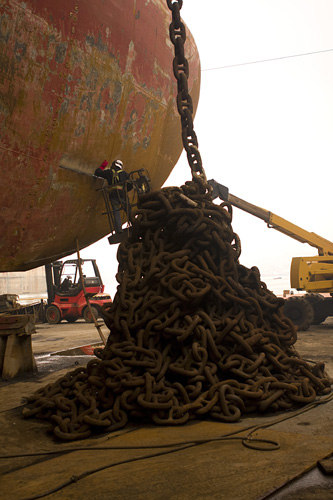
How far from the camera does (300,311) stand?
378 inches

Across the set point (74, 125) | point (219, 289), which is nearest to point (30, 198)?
point (74, 125)

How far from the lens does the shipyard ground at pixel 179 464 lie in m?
1.66

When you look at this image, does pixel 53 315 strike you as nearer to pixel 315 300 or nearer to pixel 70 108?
pixel 315 300

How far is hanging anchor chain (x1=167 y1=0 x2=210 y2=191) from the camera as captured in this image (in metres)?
3.63

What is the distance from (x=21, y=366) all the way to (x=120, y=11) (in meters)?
3.84

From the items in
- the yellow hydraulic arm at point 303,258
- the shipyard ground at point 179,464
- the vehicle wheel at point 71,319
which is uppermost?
the yellow hydraulic arm at point 303,258

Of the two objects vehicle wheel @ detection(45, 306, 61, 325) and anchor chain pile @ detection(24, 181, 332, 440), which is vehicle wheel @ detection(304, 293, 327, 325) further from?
vehicle wheel @ detection(45, 306, 61, 325)

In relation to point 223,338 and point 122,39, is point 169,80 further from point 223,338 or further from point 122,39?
point 223,338

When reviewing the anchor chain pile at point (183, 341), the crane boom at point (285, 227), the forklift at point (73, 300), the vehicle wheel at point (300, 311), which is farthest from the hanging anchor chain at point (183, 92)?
the forklift at point (73, 300)

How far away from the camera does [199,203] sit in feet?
11.8

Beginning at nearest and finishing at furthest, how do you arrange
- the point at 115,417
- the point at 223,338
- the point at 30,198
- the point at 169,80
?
1. the point at 115,417
2. the point at 223,338
3. the point at 30,198
4. the point at 169,80

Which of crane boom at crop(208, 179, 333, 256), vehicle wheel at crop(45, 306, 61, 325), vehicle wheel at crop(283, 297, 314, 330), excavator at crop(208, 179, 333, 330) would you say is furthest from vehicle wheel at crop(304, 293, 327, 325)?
vehicle wheel at crop(45, 306, 61, 325)

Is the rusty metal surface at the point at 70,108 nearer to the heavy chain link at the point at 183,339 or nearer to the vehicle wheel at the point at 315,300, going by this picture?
the heavy chain link at the point at 183,339

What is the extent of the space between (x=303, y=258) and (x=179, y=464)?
8.24 meters
